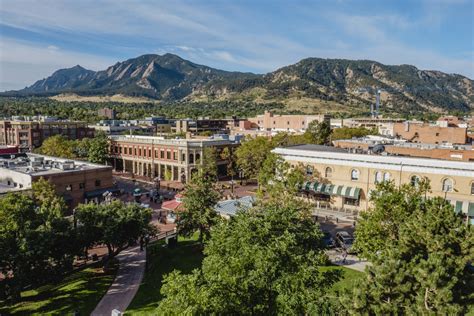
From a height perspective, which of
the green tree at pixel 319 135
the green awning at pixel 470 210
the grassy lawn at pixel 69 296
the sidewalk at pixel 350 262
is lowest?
the grassy lawn at pixel 69 296

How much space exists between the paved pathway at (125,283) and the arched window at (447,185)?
35.6 meters

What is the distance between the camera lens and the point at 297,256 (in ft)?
62.8

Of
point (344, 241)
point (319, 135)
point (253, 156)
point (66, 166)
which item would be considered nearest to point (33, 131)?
point (66, 166)

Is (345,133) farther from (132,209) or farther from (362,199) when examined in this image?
(132,209)

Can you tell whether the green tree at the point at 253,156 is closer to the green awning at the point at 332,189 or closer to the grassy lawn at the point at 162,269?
the green awning at the point at 332,189

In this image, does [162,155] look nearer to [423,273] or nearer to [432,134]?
[432,134]

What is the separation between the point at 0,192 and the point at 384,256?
4398 centimetres

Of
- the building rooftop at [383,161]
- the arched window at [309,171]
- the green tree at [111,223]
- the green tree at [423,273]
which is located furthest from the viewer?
the arched window at [309,171]

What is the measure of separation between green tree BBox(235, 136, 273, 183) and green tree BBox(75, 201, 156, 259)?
38.1 metres

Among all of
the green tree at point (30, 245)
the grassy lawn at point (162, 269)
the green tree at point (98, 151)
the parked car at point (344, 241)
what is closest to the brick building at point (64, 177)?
the grassy lawn at point (162, 269)

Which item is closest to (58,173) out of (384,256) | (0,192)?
(0,192)

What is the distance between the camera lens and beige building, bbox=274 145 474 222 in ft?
141

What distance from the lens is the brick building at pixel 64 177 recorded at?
4776 centimetres

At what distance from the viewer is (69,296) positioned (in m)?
29.6
